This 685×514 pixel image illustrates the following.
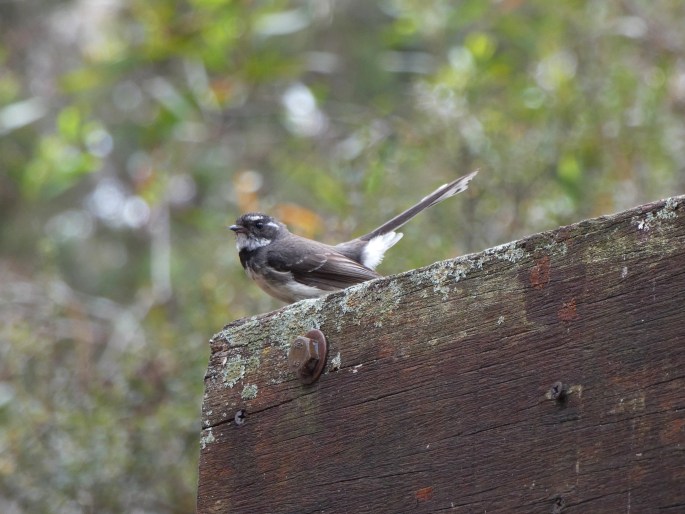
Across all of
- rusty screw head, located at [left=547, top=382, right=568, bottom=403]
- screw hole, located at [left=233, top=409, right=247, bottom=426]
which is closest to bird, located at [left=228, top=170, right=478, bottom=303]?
screw hole, located at [left=233, top=409, right=247, bottom=426]

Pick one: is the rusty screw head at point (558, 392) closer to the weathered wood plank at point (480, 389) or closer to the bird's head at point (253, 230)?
the weathered wood plank at point (480, 389)

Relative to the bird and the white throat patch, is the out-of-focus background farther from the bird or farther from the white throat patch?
the white throat patch

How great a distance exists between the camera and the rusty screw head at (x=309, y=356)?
8.02 feet

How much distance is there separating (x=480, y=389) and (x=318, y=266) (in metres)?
3.44

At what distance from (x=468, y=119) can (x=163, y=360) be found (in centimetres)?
248

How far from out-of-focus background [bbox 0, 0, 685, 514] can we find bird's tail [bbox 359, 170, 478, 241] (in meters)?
0.37

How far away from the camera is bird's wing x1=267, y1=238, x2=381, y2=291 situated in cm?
547

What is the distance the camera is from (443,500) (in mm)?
2158

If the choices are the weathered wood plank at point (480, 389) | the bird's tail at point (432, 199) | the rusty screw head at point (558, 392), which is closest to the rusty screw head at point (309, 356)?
the weathered wood plank at point (480, 389)

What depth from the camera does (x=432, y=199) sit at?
4586 mm

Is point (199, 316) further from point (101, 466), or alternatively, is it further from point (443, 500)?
point (443, 500)

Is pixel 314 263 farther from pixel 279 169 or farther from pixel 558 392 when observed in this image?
pixel 558 392

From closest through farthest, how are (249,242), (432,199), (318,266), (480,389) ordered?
(480,389)
(432,199)
(318,266)
(249,242)

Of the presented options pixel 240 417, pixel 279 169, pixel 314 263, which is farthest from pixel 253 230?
pixel 240 417
